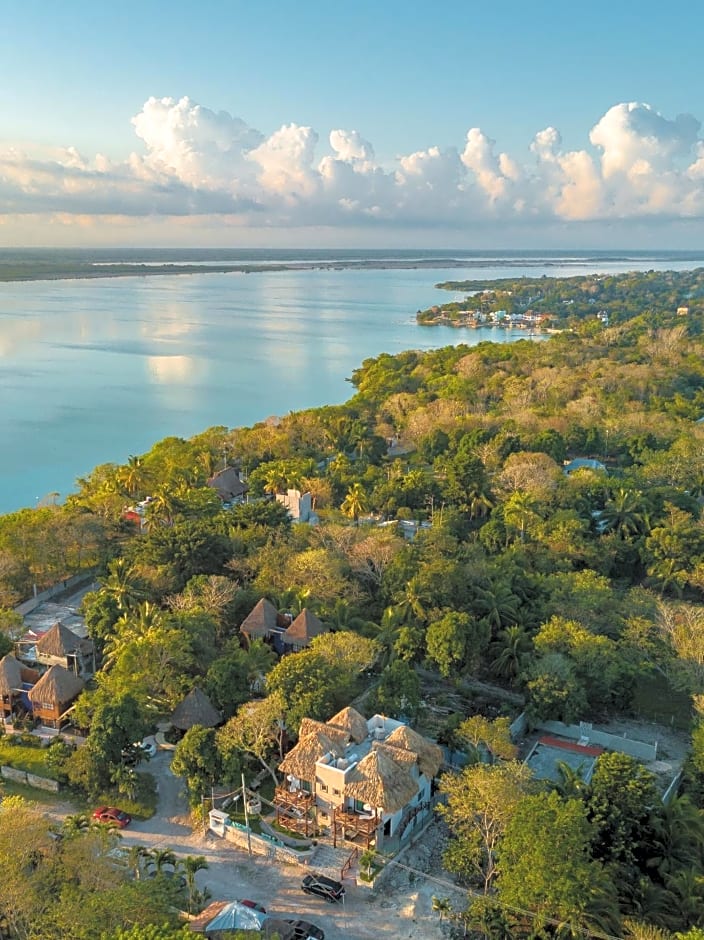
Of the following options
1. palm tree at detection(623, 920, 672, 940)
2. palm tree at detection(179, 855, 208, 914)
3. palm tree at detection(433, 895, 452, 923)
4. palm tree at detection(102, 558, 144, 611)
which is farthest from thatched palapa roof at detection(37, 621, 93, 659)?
palm tree at detection(623, 920, 672, 940)

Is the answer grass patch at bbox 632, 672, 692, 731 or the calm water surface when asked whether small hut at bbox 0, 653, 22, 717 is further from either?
the calm water surface

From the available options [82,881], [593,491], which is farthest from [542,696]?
[593,491]

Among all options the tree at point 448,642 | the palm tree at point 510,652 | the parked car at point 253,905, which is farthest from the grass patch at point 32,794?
the palm tree at point 510,652

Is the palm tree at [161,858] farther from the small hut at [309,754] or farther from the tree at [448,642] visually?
the tree at [448,642]

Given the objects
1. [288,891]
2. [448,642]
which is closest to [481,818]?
[288,891]

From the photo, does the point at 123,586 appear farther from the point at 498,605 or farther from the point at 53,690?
the point at 498,605

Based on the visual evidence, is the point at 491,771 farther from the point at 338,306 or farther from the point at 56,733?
the point at 338,306
